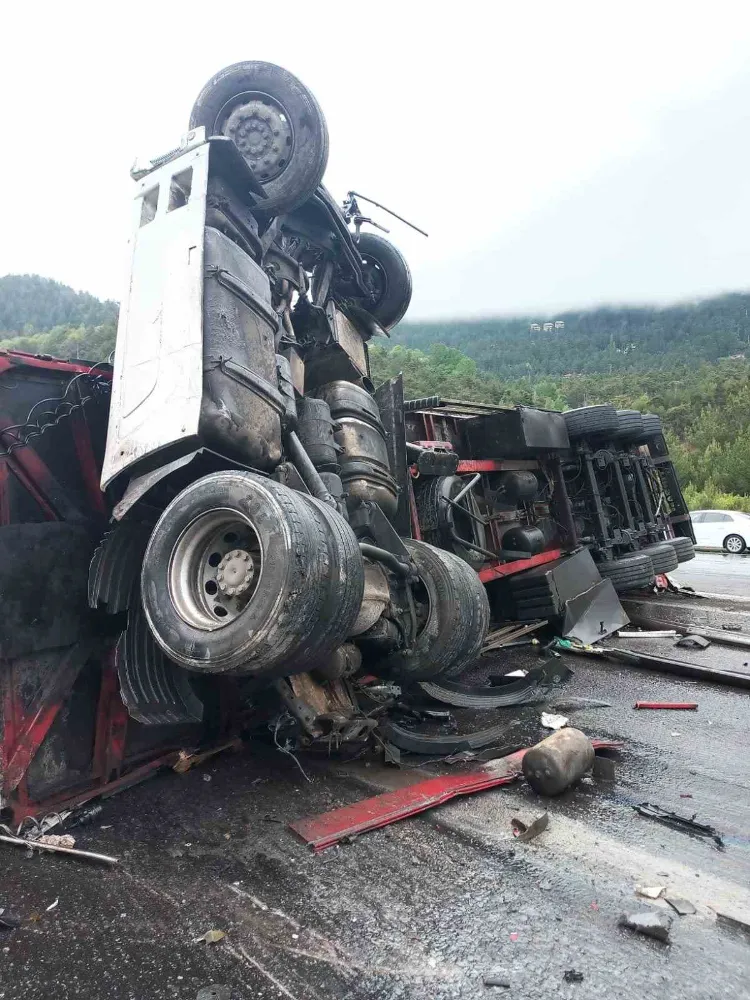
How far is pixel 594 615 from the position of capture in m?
6.13

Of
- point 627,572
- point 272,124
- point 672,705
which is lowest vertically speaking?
point 672,705

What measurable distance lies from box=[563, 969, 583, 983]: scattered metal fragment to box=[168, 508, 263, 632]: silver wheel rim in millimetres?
1514

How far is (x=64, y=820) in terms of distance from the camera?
2762mm

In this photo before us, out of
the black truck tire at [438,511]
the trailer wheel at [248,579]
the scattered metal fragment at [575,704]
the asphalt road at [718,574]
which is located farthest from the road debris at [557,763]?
the asphalt road at [718,574]

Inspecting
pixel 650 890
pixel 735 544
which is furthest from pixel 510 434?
pixel 735 544

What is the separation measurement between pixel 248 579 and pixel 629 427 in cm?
620

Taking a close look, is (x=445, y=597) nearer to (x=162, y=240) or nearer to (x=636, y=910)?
(x=636, y=910)

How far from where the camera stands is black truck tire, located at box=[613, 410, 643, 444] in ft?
24.6

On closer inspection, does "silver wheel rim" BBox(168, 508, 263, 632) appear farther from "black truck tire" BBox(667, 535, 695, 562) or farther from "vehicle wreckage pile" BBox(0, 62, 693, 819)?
"black truck tire" BBox(667, 535, 695, 562)

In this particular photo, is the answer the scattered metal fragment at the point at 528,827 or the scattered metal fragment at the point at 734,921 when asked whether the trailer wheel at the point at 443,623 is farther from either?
the scattered metal fragment at the point at 734,921

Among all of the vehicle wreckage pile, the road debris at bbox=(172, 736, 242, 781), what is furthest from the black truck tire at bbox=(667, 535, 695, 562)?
the road debris at bbox=(172, 736, 242, 781)

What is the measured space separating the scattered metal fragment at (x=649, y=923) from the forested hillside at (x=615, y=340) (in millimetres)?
81100

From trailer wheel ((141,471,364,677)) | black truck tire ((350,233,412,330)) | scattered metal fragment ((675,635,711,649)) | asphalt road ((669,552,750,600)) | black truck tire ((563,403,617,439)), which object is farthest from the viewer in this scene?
asphalt road ((669,552,750,600))

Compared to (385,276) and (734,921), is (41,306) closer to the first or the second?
(385,276)
